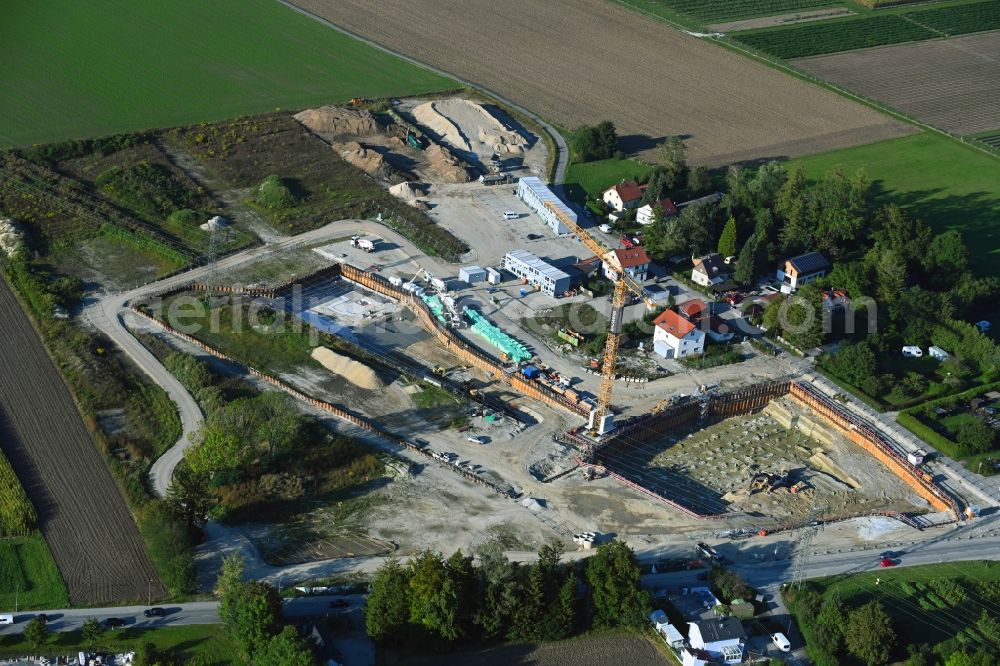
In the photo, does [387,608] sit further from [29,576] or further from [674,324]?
[674,324]

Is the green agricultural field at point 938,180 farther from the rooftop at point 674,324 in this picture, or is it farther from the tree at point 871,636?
the tree at point 871,636

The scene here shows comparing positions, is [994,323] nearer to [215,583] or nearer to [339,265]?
[339,265]

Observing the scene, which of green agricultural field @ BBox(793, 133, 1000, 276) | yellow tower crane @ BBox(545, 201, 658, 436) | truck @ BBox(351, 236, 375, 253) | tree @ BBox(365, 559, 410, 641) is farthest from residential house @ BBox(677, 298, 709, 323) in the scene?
tree @ BBox(365, 559, 410, 641)

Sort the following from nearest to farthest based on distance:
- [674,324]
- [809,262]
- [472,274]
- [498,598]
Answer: [498,598], [674,324], [472,274], [809,262]

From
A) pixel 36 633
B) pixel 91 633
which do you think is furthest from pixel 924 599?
pixel 36 633

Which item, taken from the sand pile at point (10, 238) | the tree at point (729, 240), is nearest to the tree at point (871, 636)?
the tree at point (729, 240)

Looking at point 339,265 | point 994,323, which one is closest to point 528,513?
point 339,265

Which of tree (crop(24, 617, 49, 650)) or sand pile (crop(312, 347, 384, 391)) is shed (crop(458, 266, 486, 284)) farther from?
tree (crop(24, 617, 49, 650))
